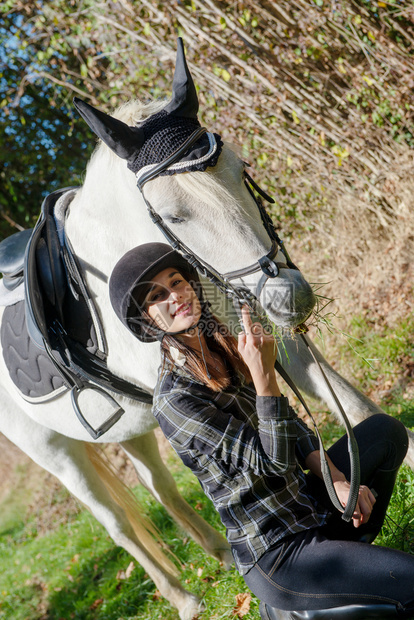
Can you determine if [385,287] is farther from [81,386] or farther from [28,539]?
[28,539]

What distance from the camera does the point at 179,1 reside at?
17.1 ft

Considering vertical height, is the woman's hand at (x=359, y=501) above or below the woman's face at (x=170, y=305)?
below

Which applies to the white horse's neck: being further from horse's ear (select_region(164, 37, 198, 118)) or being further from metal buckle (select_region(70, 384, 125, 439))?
horse's ear (select_region(164, 37, 198, 118))

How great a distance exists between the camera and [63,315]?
8.67 feet

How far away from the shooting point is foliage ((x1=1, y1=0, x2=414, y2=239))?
4.63 m

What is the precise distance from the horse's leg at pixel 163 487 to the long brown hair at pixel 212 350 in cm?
173

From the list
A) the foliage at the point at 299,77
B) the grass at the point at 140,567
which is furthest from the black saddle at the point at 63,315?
the foliage at the point at 299,77

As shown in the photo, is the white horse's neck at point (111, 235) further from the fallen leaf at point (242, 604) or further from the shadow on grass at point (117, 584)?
the shadow on grass at point (117, 584)

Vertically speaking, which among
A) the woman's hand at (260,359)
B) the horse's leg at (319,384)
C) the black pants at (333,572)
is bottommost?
the horse's leg at (319,384)

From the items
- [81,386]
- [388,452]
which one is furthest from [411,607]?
[81,386]

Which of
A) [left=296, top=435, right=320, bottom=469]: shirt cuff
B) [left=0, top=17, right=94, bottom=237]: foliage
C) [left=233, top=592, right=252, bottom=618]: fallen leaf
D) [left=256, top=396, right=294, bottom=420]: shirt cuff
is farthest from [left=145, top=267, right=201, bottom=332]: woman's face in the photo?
[left=0, top=17, right=94, bottom=237]: foliage

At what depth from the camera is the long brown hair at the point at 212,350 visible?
191cm

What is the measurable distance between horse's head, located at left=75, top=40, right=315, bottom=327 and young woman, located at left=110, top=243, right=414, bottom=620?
125mm

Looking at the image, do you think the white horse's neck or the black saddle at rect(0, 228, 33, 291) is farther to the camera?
the black saddle at rect(0, 228, 33, 291)
